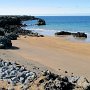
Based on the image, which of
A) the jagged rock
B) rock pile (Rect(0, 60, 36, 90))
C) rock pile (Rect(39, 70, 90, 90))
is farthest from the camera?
rock pile (Rect(0, 60, 36, 90))

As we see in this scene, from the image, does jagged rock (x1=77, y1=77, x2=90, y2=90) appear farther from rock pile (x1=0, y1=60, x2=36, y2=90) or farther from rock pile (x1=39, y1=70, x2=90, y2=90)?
rock pile (x1=0, y1=60, x2=36, y2=90)

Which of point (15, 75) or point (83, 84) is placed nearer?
point (83, 84)

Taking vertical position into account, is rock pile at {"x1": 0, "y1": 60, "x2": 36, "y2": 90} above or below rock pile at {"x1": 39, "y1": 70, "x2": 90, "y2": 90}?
below

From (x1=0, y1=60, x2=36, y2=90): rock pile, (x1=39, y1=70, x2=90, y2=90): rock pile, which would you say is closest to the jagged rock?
(x1=39, y1=70, x2=90, y2=90): rock pile

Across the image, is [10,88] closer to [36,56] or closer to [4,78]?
[4,78]

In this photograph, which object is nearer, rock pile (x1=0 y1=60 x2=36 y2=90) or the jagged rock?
the jagged rock

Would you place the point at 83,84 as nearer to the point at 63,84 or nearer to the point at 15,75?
the point at 63,84

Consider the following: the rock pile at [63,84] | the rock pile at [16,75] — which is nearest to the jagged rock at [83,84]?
the rock pile at [63,84]

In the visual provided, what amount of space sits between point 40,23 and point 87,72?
3082 inches

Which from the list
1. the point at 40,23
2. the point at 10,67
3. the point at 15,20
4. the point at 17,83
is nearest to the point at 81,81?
the point at 17,83

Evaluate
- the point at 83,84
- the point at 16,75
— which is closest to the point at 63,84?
the point at 83,84

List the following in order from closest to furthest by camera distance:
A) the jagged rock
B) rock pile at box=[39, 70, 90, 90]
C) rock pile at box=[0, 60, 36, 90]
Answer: the jagged rock, rock pile at box=[39, 70, 90, 90], rock pile at box=[0, 60, 36, 90]

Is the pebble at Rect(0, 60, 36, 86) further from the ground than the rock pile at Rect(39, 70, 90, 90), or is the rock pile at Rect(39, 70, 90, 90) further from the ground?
the rock pile at Rect(39, 70, 90, 90)

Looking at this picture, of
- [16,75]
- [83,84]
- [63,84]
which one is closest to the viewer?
[83,84]
